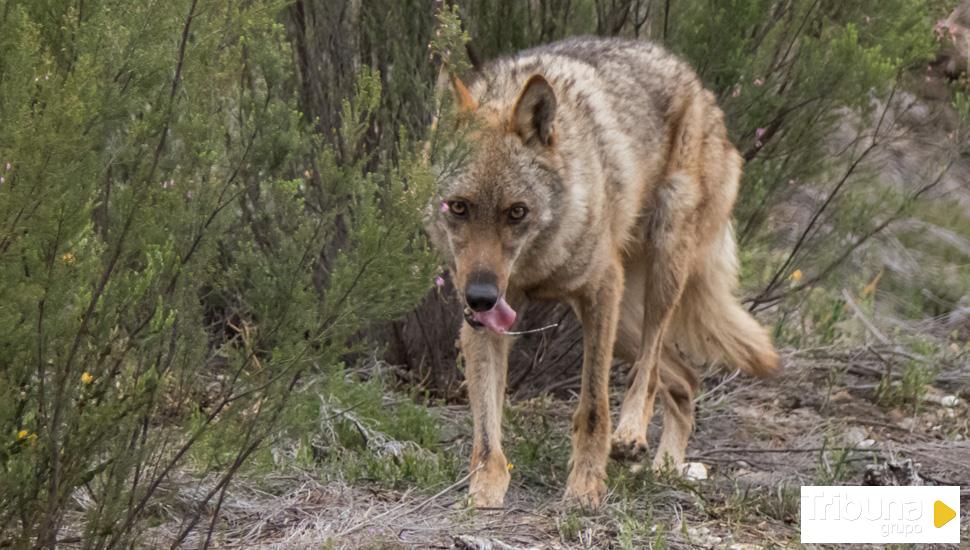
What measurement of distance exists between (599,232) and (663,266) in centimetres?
80

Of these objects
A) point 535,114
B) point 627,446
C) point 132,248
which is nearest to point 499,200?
point 535,114

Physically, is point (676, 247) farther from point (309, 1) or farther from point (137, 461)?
point (137, 461)

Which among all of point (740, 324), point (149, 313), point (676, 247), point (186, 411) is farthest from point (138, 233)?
point (740, 324)

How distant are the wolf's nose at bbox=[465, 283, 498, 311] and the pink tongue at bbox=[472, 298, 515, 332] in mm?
130

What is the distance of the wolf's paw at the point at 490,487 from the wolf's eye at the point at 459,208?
983mm

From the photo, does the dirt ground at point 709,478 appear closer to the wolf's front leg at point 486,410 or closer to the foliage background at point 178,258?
the wolf's front leg at point 486,410

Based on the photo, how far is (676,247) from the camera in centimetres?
599

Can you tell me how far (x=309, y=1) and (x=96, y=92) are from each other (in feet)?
11.6

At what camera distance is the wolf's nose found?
459cm

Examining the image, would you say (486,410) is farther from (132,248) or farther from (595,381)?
(132,248)

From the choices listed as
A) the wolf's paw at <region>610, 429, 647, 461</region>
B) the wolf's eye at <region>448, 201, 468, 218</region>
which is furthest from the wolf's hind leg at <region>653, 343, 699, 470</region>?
the wolf's eye at <region>448, 201, 468, 218</region>

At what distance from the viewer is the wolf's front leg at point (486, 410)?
4926 millimetres

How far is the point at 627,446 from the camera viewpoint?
556 centimetres

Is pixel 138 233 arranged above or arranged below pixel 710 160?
above
